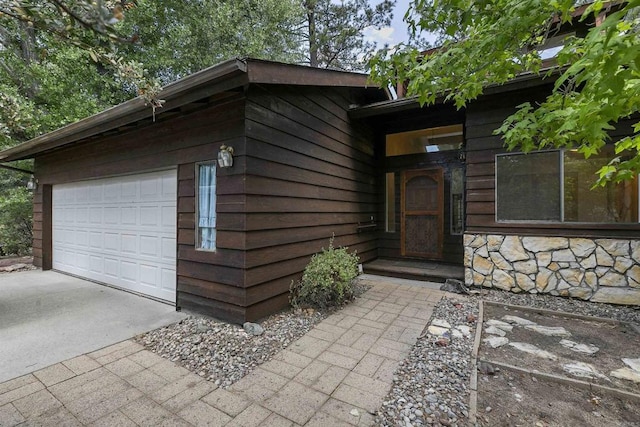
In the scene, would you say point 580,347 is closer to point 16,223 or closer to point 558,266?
point 558,266

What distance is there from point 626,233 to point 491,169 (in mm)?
1757

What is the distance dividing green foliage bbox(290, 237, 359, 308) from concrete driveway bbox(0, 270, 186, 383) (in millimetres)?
1436

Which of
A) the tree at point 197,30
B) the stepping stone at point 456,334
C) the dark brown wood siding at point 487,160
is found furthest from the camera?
the tree at point 197,30

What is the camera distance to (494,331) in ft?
9.82

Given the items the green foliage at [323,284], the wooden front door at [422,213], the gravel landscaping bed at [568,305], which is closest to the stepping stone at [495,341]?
the gravel landscaping bed at [568,305]

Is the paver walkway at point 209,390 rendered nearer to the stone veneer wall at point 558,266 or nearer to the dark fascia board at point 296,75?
the stone veneer wall at point 558,266

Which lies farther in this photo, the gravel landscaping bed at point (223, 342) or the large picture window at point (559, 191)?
the large picture window at point (559, 191)

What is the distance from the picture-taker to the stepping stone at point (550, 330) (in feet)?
9.52

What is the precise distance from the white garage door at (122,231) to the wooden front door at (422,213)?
426cm

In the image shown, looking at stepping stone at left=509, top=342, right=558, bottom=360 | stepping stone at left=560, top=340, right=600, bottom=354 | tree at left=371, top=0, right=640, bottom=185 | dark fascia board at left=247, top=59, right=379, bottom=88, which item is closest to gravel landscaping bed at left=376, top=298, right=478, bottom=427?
stepping stone at left=509, top=342, right=558, bottom=360

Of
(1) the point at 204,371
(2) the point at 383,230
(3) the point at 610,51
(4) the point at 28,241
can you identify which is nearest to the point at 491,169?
(2) the point at 383,230

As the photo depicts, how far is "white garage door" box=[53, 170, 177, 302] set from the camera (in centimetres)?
384

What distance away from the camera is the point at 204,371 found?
88.1 inches

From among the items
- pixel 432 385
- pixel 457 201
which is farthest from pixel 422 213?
pixel 432 385
